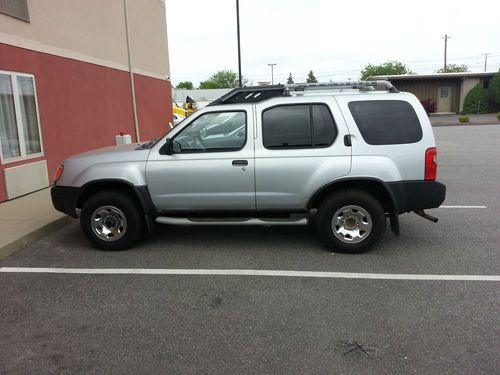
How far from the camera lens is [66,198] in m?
5.60

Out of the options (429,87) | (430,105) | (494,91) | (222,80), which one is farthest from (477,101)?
(222,80)

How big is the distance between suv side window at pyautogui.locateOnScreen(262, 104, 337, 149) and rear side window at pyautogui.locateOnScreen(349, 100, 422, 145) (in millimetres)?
348

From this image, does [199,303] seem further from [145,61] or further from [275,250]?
[145,61]

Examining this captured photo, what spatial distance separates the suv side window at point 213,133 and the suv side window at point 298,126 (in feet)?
1.03

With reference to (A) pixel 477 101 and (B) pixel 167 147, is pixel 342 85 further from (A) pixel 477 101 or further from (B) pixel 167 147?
(A) pixel 477 101

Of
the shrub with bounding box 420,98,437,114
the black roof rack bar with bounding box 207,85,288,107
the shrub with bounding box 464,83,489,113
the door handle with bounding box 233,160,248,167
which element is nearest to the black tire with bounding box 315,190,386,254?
the door handle with bounding box 233,160,248,167

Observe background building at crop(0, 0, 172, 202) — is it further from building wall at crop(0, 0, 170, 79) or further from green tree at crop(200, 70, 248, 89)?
green tree at crop(200, 70, 248, 89)

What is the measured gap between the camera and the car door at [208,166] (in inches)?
209

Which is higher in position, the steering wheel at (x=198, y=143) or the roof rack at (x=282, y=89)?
the roof rack at (x=282, y=89)

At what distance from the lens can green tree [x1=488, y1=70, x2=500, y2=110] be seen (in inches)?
1563

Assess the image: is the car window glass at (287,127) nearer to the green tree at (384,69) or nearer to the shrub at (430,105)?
the shrub at (430,105)

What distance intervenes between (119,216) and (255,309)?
7.99 feet

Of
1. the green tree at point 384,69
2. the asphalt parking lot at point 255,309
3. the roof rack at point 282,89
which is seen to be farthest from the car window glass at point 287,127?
the green tree at point 384,69

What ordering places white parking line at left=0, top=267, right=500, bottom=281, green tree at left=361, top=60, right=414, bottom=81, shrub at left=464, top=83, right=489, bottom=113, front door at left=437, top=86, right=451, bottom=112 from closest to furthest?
white parking line at left=0, top=267, right=500, bottom=281
shrub at left=464, top=83, right=489, bottom=113
front door at left=437, top=86, right=451, bottom=112
green tree at left=361, top=60, right=414, bottom=81
